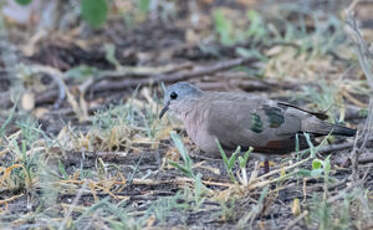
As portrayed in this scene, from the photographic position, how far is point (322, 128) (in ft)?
11.7

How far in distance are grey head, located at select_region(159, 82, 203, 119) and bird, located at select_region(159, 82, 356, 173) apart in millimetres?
349

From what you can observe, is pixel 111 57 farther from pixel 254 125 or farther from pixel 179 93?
pixel 254 125

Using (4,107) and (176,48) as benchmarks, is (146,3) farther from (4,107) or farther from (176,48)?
(4,107)

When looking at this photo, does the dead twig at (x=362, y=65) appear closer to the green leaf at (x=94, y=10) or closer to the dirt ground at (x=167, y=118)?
the dirt ground at (x=167, y=118)

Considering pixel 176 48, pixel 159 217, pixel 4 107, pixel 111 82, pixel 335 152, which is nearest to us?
pixel 159 217

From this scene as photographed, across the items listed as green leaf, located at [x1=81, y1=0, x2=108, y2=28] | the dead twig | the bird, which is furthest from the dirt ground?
green leaf, located at [x1=81, y1=0, x2=108, y2=28]

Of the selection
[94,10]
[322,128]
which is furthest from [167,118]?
[94,10]

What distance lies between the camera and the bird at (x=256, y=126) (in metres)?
3.46

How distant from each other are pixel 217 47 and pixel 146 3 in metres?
0.93

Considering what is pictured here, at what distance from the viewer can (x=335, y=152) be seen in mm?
4000

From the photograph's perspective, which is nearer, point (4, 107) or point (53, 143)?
point (53, 143)

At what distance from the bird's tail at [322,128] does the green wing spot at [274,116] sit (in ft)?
0.47

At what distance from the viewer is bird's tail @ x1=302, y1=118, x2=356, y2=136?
351 cm

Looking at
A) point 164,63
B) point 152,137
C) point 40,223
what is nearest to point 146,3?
point 164,63
